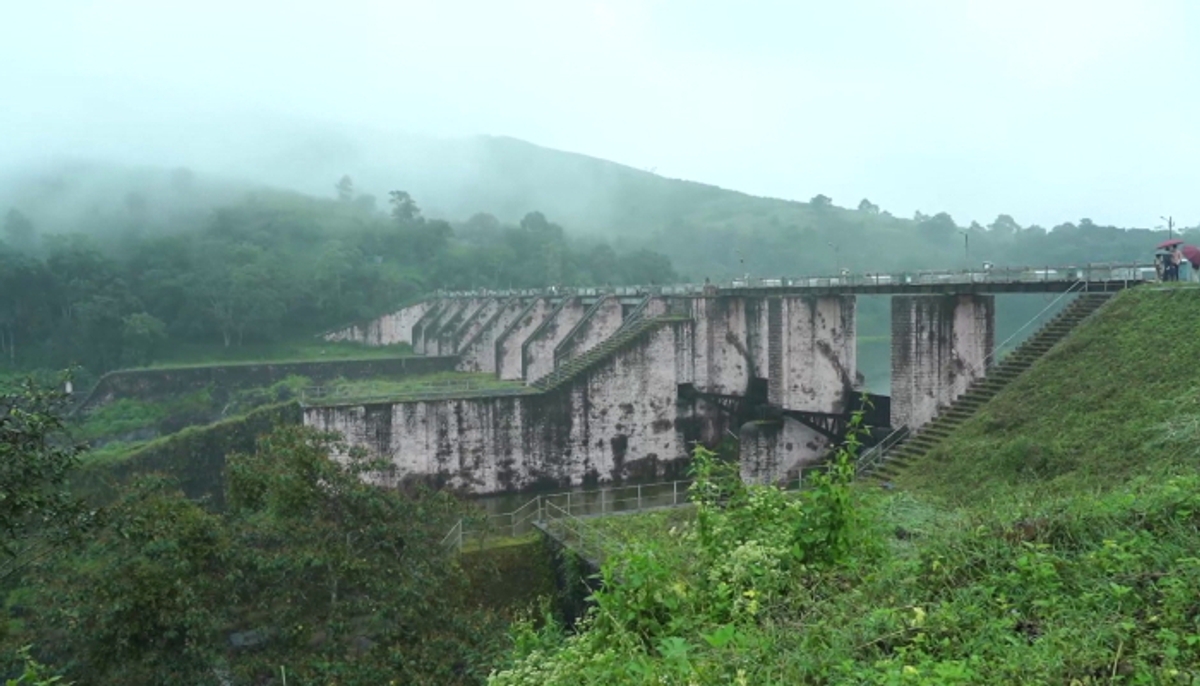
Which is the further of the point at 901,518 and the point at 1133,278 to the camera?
the point at 1133,278

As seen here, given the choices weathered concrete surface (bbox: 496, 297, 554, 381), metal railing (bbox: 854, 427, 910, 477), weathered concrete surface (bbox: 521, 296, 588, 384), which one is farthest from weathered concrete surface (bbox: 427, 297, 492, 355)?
metal railing (bbox: 854, 427, 910, 477)

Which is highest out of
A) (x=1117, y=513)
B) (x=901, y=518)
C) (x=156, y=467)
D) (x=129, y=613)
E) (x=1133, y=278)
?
(x=1133, y=278)

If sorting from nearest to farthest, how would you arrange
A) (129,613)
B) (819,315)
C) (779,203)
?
(129,613), (819,315), (779,203)

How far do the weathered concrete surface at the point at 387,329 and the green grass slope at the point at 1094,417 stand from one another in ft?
127

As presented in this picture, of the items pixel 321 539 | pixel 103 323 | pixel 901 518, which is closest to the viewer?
pixel 901 518

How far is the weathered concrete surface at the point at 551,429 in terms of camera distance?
69.0 feet

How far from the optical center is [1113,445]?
1034 centimetres

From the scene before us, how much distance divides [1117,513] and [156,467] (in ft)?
80.5

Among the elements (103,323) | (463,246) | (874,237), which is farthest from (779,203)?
(103,323)

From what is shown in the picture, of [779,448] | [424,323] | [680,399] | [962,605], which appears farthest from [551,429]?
[424,323]

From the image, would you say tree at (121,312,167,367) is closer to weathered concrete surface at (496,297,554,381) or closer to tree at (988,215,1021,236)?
weathered concrete surface at (496,297,554,381)

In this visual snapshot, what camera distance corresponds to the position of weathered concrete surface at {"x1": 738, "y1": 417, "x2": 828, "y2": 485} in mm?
21781

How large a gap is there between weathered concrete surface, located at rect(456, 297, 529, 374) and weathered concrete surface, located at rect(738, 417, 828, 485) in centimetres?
1589

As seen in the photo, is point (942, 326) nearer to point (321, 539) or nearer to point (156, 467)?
point (321, 539)
